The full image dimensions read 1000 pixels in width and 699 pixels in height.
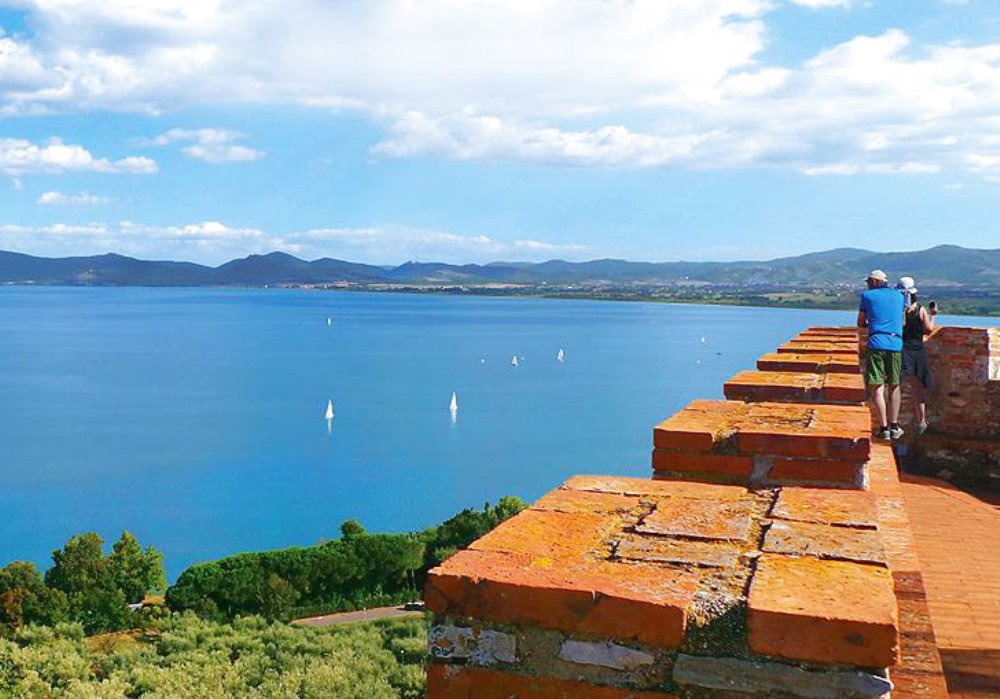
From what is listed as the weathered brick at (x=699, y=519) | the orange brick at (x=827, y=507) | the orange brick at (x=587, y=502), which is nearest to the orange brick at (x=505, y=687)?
the weathered brick at (x=699, y=519)

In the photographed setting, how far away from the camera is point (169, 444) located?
53.6 meters

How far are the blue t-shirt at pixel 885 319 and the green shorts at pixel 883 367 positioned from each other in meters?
0.06

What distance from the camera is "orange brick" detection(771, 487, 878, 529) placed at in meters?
2.15

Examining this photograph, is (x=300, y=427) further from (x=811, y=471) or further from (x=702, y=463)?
(x=811, y=471)

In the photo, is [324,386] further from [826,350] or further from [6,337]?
[826,350]

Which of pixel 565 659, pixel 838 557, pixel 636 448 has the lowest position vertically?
pixel 636 448

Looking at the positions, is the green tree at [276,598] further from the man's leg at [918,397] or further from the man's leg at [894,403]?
the man's leg at [894,403]

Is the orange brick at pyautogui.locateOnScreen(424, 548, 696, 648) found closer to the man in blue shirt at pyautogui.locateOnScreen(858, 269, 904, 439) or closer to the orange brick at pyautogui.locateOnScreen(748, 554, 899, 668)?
the orange brick at pyautogui.locateOnScreen(748, 554, 899, 668)

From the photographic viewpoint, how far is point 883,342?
7109 millimetres

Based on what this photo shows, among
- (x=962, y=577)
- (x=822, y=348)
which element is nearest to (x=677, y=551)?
(x=962, y=577)

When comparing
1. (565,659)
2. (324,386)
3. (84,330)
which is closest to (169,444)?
(324,386)

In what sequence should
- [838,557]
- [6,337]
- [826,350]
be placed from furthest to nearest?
[6,337], [826,350], [838,557]

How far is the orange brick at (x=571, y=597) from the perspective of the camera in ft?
5.27

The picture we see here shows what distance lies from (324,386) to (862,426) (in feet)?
248
